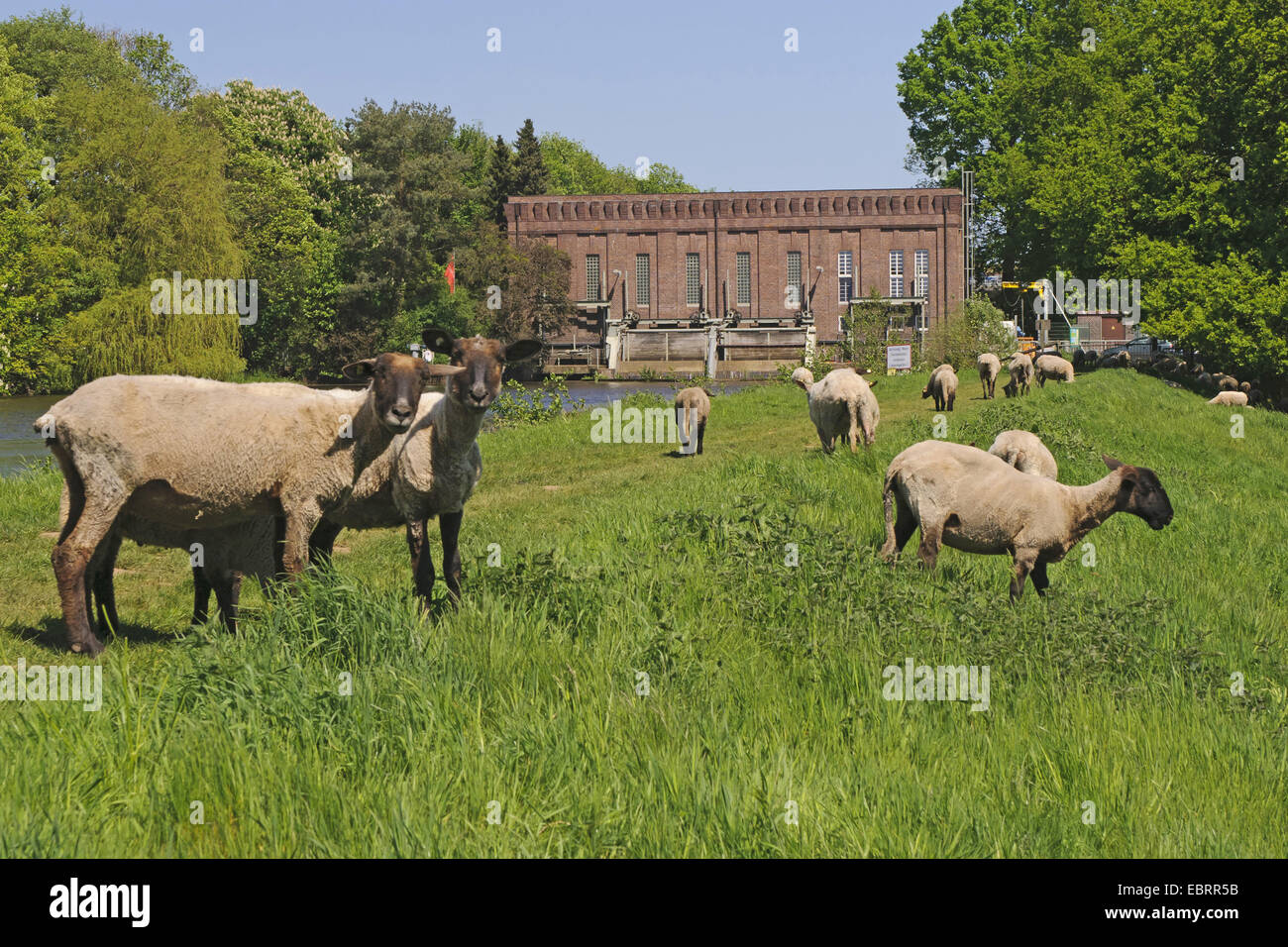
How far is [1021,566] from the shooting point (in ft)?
34.7

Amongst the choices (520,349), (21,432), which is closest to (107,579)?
(520,349)

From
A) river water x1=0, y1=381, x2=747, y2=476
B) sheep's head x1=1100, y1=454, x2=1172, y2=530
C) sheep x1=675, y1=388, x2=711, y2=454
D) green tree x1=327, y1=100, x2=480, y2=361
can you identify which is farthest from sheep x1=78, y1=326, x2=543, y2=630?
green tree x1=327, y1=100, x2=480, y2=361

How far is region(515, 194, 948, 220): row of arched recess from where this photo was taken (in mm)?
88188

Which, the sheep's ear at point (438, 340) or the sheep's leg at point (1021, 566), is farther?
the sheep's leg at point (1021, 566)

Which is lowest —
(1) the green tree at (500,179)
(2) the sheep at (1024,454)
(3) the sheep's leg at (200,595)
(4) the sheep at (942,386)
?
(3) the sheep's leg at (200,595)

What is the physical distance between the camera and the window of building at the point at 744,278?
293 feet

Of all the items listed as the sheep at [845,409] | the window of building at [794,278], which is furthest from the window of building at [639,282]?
the sheep at [845,409]

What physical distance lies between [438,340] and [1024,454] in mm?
7607

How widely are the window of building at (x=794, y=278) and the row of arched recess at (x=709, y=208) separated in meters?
3.15

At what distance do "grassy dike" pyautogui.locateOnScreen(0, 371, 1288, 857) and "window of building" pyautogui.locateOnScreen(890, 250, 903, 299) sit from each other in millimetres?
78497

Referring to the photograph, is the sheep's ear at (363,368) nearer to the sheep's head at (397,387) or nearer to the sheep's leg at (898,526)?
the sheep's head at (397,387)

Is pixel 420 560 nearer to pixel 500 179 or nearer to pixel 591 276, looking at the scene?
pixel 591 276
